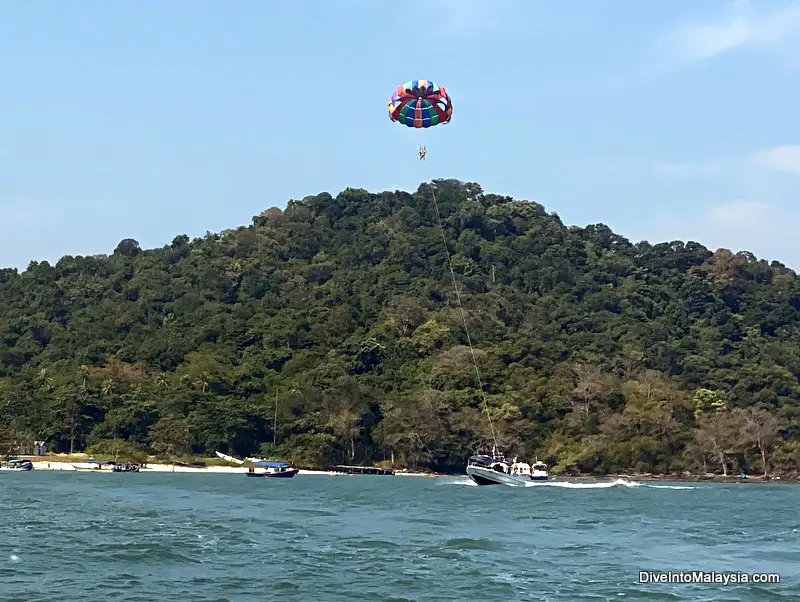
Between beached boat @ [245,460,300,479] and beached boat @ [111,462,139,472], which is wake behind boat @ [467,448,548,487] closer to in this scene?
beached boat @ [245,460,300,479]

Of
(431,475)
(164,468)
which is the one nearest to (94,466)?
(164,468)

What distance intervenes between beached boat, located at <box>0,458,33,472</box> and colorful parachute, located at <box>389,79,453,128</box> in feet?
172

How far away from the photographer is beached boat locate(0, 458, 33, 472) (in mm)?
89438

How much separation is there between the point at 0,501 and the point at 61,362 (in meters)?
67.9

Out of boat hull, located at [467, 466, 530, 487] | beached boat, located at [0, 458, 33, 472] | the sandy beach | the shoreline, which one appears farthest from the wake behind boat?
beached boat, located at [0, 458, 33, 472]

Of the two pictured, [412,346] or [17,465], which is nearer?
[17,465]

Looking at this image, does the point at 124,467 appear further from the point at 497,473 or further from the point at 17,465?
the point at 497,473

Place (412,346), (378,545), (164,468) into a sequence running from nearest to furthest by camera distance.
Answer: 1. (378,545)
2. (164,468)
3. (412,346)

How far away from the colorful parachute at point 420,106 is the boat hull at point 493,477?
30.3 m

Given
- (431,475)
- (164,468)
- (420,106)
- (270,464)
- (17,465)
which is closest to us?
(420,106)

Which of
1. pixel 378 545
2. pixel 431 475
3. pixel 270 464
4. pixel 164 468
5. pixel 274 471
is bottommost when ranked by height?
pixel 378 545

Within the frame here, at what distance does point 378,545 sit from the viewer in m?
37.9

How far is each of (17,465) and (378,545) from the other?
60156mm

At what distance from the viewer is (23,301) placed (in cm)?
14512
